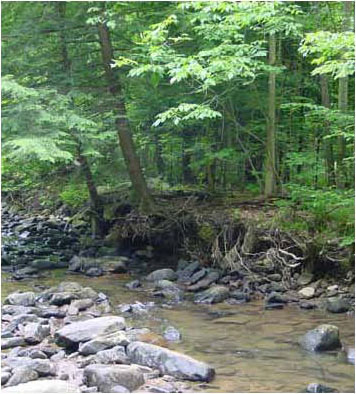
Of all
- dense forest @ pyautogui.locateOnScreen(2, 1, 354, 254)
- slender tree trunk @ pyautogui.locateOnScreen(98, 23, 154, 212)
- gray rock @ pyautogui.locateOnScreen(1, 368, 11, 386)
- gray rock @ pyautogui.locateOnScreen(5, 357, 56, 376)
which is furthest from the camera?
slender tree trunk @ pyautogui.locateOnScreen(98, 23, 154, 212)

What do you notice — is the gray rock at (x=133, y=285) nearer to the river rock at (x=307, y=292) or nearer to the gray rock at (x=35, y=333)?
the river rock at (x=307, y=292)

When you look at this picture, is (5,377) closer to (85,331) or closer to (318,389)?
(85,331)

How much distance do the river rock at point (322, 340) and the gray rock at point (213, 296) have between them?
217cm

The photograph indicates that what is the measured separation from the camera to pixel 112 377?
4.55 meters

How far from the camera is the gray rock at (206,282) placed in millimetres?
8703

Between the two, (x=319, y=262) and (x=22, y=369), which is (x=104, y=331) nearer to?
(x=22, y=369)

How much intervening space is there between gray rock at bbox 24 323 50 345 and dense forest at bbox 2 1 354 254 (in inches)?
85.3

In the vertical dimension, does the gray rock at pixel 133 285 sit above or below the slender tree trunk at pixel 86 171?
below

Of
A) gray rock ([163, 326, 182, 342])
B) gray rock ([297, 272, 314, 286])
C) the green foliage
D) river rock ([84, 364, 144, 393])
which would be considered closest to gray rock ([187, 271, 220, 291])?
gray rock ([297, 272, 314, 286])

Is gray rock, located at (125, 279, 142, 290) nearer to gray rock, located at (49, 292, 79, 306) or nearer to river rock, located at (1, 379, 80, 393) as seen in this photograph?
gray rock, located at (49, 292, 79, 306)

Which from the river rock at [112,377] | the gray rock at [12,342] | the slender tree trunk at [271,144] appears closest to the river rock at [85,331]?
the gray rock at [12,342]

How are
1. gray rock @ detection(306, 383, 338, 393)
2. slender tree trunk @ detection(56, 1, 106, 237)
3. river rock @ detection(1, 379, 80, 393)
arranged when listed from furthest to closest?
slender tree trunk @ detection(56, 1, 106, 237), gray rock @ detection(306, 383, 338, 393), river rock @ detection(1, 379, 80, 393)

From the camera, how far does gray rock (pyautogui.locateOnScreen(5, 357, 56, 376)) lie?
4.75 metres

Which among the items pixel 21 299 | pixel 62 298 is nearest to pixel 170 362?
pixel 62 298
